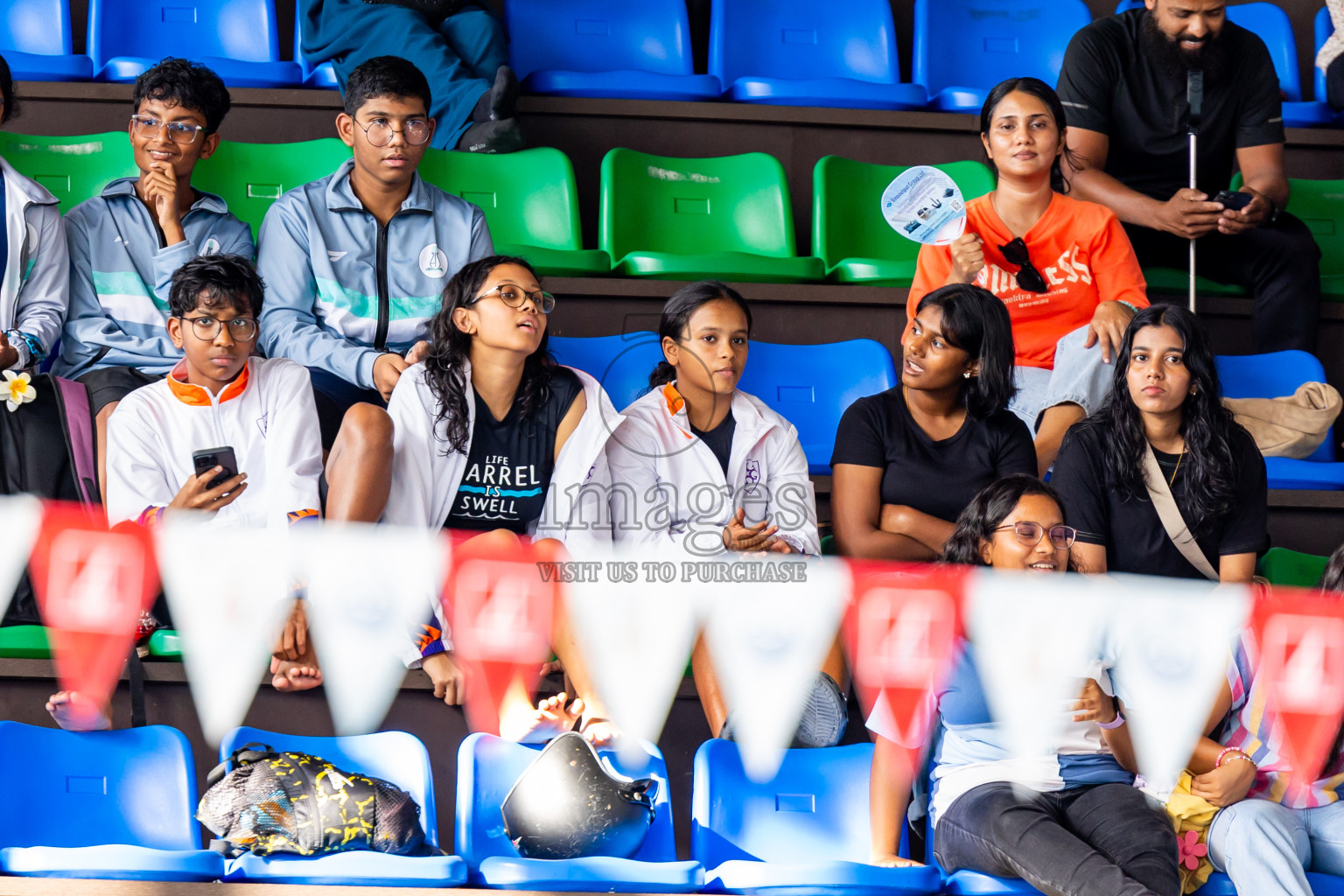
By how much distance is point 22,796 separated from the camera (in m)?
1.51

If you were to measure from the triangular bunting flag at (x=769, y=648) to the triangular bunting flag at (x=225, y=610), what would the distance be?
541 mm

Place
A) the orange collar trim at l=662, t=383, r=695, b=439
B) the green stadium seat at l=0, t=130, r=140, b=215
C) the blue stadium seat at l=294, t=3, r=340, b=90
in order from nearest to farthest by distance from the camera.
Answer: the orange collar trim at l=662, t=383, r=695, b=439, the green stadium seat at l=0, t=130, r=140, b=215, the blue stadium seat at l=294, t=3, r=340, b=90

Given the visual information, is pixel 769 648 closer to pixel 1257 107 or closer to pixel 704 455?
pixel 704 455

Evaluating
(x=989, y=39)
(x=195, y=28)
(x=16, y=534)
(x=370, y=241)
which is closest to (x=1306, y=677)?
(x=370, y=241)

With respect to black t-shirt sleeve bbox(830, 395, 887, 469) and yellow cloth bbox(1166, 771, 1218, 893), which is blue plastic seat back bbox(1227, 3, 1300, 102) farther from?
yellow cloth bbox(1166, 771, 1218, 893)

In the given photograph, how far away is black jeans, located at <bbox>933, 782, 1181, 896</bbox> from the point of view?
141 centimetres

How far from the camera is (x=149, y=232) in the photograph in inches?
86.4

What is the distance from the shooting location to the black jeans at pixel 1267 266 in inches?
98.7

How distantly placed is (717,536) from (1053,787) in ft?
1.80

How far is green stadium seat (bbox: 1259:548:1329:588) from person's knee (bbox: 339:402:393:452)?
50.4 inches

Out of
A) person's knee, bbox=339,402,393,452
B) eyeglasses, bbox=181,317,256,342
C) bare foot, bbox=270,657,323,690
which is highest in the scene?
eyeglasses, bbox=181,317,256,342

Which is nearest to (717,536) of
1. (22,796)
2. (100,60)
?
(22,796)

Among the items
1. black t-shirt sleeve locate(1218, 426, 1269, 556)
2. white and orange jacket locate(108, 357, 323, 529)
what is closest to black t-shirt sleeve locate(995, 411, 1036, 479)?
black t-shirt sleeve locate(1218, 426, 1269, 556)

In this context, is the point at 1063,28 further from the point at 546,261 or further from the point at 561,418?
the point at 561,418
